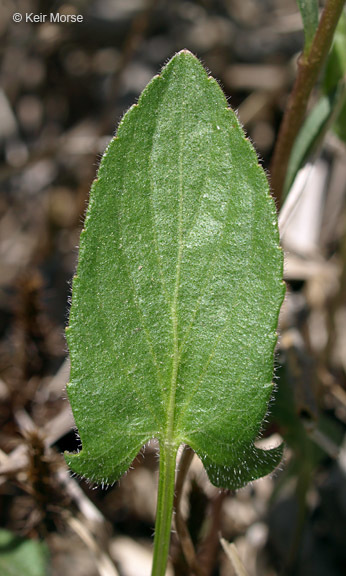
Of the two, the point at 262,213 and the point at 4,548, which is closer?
the point at 262,213

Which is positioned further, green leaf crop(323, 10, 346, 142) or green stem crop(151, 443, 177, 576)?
green leaf crop(323, 10, 346, 142)

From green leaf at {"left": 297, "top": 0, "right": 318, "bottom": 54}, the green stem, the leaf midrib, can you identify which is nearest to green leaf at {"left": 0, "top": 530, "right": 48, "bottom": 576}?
the green stem

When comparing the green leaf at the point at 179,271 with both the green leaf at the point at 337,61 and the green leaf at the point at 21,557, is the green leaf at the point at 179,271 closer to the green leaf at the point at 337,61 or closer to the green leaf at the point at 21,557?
the green leaf at the point at 21,557

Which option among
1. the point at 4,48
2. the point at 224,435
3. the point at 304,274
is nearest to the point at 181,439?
the point at 224,435

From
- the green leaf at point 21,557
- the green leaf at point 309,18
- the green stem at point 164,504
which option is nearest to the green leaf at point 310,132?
the green leaf at point 309,18

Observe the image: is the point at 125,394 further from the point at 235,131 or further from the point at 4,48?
the point at 4,48

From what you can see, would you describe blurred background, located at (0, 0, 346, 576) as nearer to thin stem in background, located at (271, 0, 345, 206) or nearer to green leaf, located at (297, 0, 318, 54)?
thin stem in background, located at (271, 0, 345, 206)

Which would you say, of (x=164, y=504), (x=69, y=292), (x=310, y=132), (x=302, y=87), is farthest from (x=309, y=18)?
(x=69, y=292)
